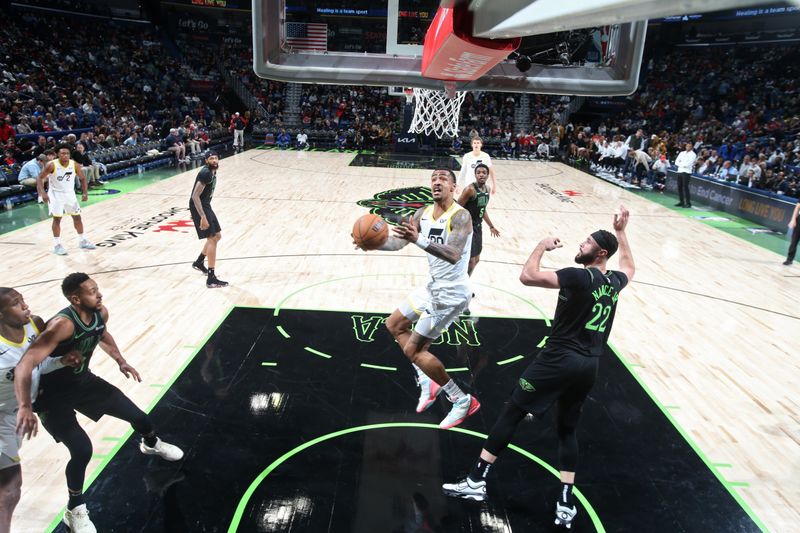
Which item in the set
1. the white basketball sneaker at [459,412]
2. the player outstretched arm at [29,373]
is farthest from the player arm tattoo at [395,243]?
the player outstretched arm at [29,373]

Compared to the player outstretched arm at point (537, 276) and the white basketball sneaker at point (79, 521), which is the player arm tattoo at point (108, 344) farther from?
the player outstretched arm at point (537, 276)

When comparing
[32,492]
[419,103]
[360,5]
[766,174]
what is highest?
[360,5]

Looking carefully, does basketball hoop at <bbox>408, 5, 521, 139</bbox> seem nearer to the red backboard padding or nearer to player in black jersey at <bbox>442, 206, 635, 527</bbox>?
the red backboard padding

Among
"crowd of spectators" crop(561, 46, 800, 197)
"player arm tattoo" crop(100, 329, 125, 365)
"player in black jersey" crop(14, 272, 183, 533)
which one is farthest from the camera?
"crowd of spectators" crop(561, 46, 800, 197)

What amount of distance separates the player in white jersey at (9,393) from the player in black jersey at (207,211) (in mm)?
4143

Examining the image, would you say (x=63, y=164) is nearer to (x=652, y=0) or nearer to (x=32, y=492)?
(x=32, y=492)

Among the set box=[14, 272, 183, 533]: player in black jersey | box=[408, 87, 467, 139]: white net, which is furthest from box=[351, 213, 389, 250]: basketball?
box=[408, 87, 467, 139]: white net

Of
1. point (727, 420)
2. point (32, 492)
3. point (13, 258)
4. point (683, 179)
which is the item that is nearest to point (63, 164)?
point (13, 258)

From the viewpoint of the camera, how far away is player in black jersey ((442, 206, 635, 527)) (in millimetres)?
3416

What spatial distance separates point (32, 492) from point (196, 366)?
1.83 m

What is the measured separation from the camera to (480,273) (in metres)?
8.60

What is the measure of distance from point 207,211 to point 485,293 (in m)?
3.85

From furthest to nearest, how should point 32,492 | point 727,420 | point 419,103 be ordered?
point 419,103
point 727,420
point 32,492

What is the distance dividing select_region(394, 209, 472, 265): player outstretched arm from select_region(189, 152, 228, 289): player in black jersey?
143 inches
